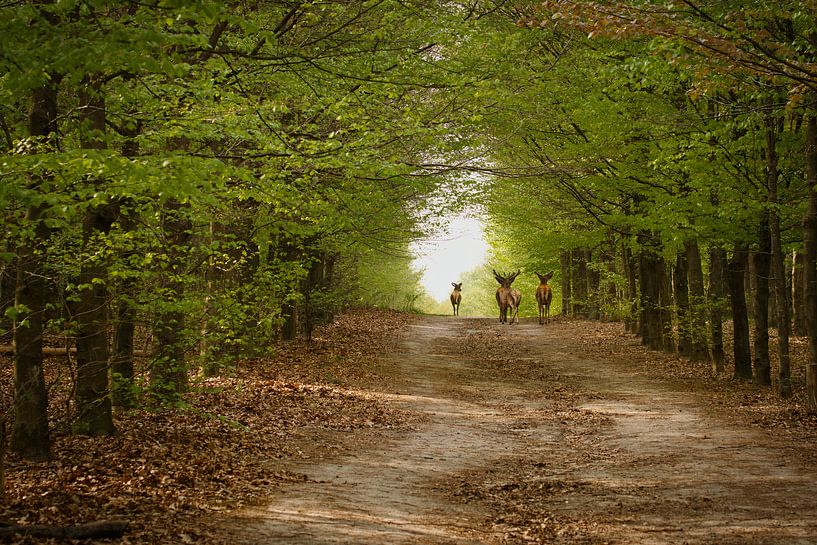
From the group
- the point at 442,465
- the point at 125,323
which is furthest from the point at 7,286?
the point at 442,465

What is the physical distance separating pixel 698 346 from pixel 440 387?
794cm

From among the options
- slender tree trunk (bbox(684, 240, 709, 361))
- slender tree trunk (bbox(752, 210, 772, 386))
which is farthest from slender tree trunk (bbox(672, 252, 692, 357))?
slender tree trunk (bbox(752, 210, 772, 386))

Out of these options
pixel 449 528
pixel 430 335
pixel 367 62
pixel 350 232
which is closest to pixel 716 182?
pixel 367 62

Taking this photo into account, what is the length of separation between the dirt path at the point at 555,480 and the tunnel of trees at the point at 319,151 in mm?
2808

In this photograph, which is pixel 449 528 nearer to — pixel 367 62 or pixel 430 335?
pixel 367 62

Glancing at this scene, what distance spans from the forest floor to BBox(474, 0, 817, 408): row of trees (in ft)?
8.53

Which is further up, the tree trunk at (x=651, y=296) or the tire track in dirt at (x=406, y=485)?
the tree trunk at (x=651, y=296)

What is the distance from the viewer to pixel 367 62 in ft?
43.3

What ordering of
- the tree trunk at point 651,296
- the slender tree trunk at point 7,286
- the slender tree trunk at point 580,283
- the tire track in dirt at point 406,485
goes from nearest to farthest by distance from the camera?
1. the tire track in dirt at point 406,485
2. the slender tree trunk at point 7,286
3. the tree trunk at point 651,296
4. the slender tree trunk at point 580,283

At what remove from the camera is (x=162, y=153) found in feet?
24.7

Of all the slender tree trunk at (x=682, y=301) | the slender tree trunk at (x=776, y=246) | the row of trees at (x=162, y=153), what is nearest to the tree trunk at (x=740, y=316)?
the slender tree trunk at (x=776, y=246)

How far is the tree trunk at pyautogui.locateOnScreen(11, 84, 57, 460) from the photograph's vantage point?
8695 mm

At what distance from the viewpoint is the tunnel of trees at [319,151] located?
7.38 meters

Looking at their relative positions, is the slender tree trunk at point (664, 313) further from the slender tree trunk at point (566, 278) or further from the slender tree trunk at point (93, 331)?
the slender tree trunk at point (93, 331)
